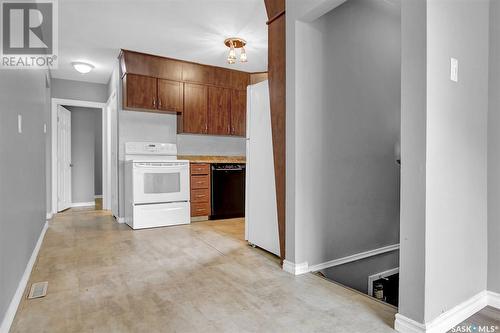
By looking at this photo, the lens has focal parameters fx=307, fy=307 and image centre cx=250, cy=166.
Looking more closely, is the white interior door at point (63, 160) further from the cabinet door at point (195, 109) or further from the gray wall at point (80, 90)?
the cabinet door at point (195, 109)

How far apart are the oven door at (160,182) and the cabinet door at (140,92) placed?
2.99 feet

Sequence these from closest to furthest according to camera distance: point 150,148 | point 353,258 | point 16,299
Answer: point 16,299, point 353,258, point 150,148

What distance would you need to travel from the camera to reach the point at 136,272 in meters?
2.49

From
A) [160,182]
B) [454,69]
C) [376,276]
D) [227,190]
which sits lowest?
[376,276]

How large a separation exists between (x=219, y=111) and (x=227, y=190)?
1.34m

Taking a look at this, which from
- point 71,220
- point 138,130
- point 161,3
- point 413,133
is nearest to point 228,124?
point 138,130

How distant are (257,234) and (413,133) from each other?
1957mm

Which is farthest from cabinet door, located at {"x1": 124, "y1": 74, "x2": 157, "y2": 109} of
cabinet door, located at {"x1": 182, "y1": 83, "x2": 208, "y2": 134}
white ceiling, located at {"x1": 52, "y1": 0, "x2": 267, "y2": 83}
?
cabinet door, located at {"x1": 182, "y1": 83, "x2": 208, "y2": 134}

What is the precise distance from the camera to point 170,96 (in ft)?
15.4

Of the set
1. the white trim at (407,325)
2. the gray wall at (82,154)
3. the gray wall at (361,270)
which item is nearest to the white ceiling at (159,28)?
the gray wall at (82,154)

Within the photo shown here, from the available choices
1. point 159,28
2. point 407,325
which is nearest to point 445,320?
point 407,325

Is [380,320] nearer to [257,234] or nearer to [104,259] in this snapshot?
[257,234]

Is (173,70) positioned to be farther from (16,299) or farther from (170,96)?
(16,299)

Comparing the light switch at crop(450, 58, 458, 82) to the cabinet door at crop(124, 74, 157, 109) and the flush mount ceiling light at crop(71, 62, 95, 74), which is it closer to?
the cabinet door at crop(124, 74, 157, 109)
